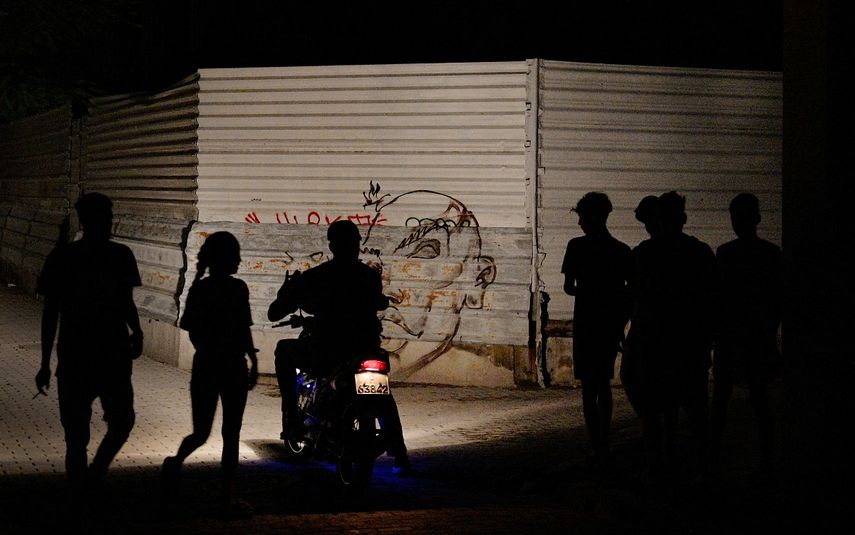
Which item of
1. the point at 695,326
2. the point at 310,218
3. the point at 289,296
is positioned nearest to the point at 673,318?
the point at 695,326

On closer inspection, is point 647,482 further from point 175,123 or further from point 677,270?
point 175,123

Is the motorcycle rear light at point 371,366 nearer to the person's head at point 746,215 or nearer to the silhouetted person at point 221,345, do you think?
the silhouetted person at point 221,345

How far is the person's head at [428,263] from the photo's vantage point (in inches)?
475

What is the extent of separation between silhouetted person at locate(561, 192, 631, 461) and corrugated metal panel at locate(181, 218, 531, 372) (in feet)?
13.7

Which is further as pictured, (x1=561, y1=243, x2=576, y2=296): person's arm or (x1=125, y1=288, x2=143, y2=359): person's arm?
(x1=561, y1=243, x2=576, y2=296): person's arm

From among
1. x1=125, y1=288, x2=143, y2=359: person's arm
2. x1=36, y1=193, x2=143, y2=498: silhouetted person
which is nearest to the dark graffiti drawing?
x1=125, y1=288, x2=143, y2=359: person's arm

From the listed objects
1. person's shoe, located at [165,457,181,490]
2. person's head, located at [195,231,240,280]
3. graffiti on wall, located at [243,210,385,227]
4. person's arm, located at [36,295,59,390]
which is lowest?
person's shoe, located at [165,457,181,490]

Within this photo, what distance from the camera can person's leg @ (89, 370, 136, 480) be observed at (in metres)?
6.15

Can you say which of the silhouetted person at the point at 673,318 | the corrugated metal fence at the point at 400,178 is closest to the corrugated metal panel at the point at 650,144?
the corrugated metal fence at the point at 400,178

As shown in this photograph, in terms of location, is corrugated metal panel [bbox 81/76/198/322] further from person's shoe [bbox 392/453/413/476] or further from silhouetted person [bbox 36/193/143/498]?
silhouetted person [bbox 36/193/143/498]

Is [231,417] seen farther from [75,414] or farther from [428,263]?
[428,263]

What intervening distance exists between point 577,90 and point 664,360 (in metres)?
5.74

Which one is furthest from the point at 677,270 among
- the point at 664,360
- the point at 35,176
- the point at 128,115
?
the point at 35,176

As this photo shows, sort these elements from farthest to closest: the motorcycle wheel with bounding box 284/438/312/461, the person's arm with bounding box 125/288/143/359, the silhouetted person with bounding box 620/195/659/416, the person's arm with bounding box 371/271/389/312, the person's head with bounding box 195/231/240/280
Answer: the motorcycle wheel with bounding box 284/438/312/461, the person's arm with bounding box 371/271/389/312, the silhouetted person with bounding box 620/195/659/416, the person's head with bounding box 195/231/240/280, the person's arm with bounding box 125/288/143/359
